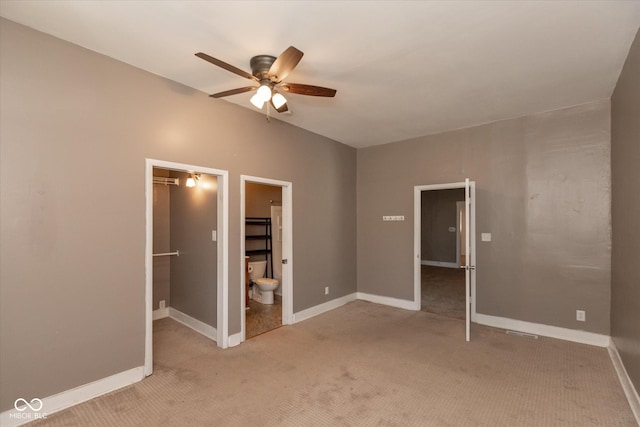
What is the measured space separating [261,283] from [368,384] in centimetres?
286

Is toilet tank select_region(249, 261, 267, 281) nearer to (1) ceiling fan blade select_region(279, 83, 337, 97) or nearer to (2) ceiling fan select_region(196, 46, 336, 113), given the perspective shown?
(2) ceiling fan select_region(196, 46, 336, 113)

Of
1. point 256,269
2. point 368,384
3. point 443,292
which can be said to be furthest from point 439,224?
point 368,384

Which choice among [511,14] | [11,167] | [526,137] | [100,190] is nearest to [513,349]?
[526,137]

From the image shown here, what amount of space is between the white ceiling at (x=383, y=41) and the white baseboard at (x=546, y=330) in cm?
277

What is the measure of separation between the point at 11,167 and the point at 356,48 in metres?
2.69

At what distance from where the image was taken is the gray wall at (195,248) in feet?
11.6

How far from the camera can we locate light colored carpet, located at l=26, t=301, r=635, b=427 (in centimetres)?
214

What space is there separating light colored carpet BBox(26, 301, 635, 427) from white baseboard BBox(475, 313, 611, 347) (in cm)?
14

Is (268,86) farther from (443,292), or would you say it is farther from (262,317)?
(443,292)

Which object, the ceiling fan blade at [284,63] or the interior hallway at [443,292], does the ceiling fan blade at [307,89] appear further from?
the interior hallway at [443,292]

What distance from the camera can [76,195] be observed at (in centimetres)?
231

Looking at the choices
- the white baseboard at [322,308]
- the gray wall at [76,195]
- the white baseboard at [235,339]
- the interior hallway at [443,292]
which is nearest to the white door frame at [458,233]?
the interior hallway at [443,292]

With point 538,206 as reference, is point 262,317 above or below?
below

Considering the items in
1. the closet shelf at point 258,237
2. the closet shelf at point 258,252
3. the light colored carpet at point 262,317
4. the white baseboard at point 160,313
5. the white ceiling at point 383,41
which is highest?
the white ceiling at point 383,41
